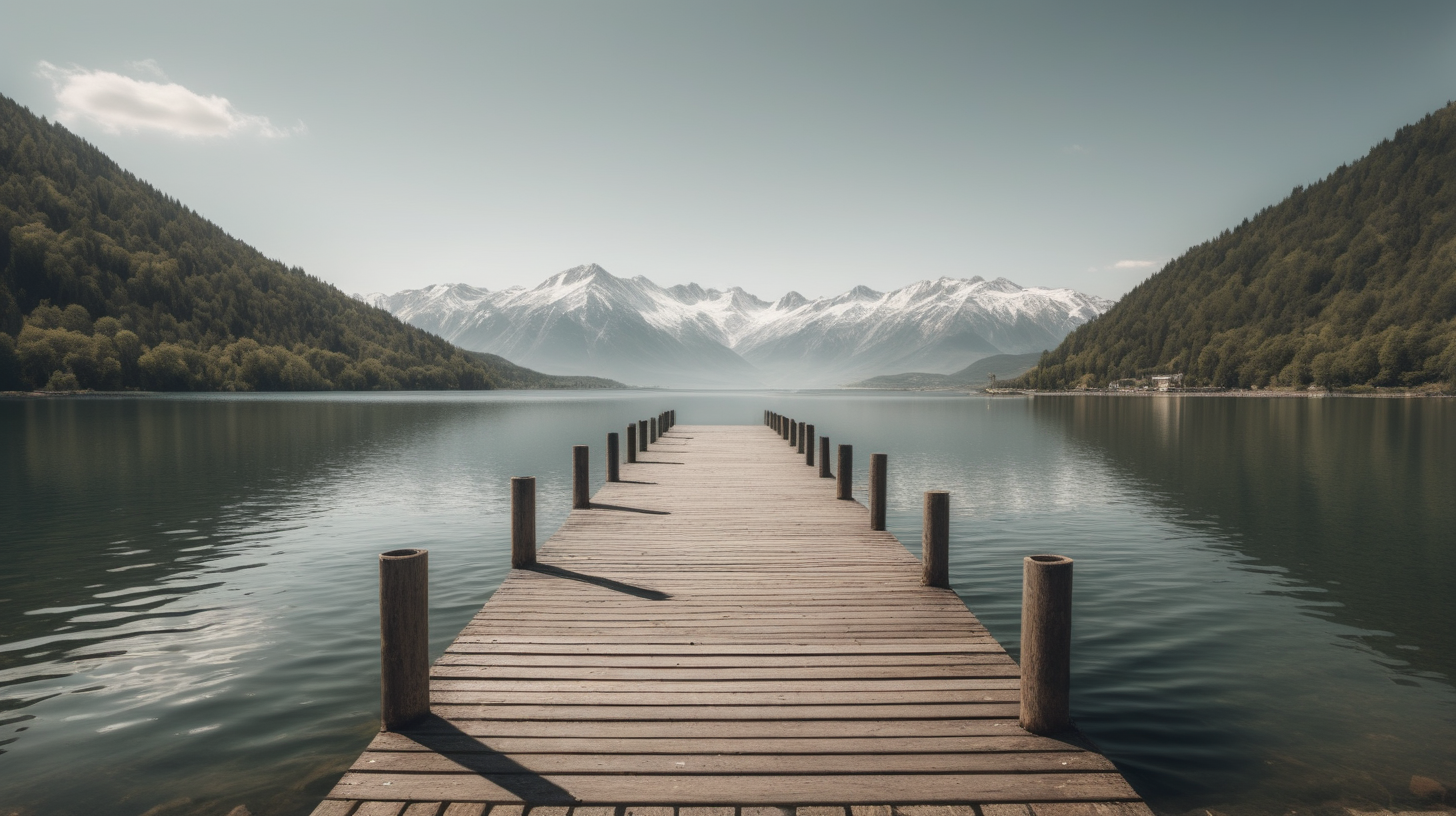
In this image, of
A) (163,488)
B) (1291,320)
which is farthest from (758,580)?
(1291,320)

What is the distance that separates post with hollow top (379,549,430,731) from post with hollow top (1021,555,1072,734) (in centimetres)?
400

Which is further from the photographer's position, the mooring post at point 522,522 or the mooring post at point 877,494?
the mooring post at point 877,494

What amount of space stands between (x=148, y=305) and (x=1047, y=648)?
594ft

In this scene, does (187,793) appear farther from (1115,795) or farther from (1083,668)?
(1083,668)

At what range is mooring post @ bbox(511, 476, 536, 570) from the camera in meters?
9.43

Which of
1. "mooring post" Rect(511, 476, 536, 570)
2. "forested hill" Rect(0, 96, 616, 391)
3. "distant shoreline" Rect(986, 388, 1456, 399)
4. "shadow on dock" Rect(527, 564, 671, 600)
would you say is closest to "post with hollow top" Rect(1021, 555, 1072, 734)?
"shadow on dock" Rect(527, 564, 671, 600)

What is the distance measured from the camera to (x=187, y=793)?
5754 mm

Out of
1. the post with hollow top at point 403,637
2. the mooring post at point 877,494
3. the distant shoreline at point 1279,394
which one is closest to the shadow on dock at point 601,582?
the post with hollow top at point 403,637

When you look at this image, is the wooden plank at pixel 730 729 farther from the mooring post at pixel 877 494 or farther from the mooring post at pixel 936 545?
the mooring post at pixel 877 494

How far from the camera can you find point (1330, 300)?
164000 millimetres

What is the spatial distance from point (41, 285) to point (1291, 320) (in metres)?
254

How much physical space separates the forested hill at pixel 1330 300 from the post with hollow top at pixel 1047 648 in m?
156

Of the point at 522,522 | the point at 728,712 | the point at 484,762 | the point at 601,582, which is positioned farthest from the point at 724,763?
the point at 522,522

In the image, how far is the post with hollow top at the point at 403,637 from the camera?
485 centimetres
